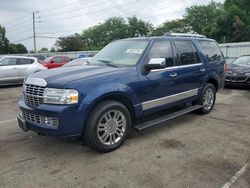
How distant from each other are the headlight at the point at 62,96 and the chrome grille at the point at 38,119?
25 cm

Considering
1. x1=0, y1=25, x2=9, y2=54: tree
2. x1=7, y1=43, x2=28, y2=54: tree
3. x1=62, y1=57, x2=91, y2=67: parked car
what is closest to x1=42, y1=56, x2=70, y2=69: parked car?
x1=62, y1=57, x2=91, y2=67: parked car

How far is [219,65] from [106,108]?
3.92 metres

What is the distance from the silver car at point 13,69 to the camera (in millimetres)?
11766

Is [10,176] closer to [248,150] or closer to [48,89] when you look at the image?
[48,89]

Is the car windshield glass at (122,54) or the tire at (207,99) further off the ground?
the car windshield glass at (122,54)

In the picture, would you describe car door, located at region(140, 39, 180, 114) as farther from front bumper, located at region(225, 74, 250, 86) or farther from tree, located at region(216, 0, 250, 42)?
tree, located at region(216, 0, 250, 42)

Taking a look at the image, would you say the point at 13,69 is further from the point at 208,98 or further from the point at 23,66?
the point at 208,98

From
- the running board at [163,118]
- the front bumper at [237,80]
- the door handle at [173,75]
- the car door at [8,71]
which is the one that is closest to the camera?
the running board at [163,118]

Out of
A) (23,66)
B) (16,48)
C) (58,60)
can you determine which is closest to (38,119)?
(23,66)

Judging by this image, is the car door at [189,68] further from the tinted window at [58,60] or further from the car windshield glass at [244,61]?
the tinted window at [58,60]

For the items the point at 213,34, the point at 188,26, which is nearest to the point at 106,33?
the point at 188,26

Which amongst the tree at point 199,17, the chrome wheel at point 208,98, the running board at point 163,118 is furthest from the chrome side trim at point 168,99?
the tree at point 199,17

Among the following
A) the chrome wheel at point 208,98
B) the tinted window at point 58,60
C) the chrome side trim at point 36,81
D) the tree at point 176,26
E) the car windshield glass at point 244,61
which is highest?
the tree at point 176,26

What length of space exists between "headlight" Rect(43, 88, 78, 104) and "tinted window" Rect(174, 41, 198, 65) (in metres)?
2.60
